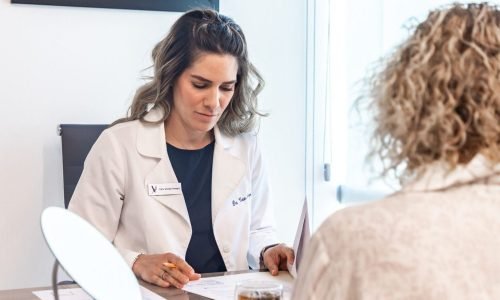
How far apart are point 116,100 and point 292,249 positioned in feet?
4.30

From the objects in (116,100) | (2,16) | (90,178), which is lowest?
(90,178)

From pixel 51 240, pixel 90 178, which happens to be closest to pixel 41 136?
pixel 90 178

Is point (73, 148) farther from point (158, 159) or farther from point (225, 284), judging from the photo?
point (225, 284)

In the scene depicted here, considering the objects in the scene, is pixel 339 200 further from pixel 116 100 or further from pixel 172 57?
pixel 172 57

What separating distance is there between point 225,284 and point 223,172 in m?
0.58

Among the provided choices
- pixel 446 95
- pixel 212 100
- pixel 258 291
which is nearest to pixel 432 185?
pixel 446 95

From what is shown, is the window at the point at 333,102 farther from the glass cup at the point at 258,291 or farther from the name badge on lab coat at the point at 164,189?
the glass cup at the point at 258,291

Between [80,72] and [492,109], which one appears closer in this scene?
[492,109]

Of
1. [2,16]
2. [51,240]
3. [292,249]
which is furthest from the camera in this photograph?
[2,16]

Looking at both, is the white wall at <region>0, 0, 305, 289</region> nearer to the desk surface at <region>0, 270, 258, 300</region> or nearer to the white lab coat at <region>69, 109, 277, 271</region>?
the white lab coat at <region>69, 109, 277, 271</region>

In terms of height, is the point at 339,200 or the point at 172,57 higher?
the point at 172,57

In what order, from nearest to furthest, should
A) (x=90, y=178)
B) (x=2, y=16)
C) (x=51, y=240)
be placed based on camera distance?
(x=51, y=240) < (x=90, y=178) < (x=2, y=16)

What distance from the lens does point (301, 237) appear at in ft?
7.14

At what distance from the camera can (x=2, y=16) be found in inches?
124
